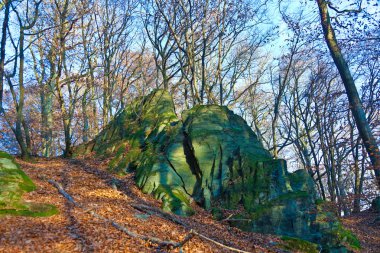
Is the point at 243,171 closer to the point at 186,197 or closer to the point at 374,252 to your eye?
the point at 186,197

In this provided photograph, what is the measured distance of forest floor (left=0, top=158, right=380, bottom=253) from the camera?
6203 mm

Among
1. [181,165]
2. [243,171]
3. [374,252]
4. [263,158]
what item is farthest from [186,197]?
[374,252]

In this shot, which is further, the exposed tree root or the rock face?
the rock face

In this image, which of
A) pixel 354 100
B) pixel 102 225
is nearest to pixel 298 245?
pixel 354 100

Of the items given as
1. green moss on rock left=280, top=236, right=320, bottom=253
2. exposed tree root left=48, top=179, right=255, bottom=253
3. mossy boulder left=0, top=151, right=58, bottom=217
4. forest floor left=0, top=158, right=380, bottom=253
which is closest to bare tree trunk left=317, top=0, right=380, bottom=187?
green moss on rock left=280, top=236, right=320, bottom=253

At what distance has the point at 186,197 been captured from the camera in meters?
12.7

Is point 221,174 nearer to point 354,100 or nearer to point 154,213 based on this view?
point 154,213

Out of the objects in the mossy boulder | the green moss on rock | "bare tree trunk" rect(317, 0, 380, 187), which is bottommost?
the green moss on rock

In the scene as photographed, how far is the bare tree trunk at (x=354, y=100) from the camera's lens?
8406 mm

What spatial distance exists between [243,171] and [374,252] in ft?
19.0

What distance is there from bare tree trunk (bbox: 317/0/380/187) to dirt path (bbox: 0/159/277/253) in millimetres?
3960

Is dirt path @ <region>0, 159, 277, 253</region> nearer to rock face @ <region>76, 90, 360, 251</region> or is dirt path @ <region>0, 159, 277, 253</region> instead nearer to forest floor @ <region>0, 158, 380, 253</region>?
forest floor @ <region>0, 158, 380, 253</region>

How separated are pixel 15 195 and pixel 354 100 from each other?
9523 millimetres

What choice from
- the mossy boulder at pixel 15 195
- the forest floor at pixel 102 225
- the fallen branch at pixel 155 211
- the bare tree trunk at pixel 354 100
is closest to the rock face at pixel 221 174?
the forest floor at pixel 102 225
